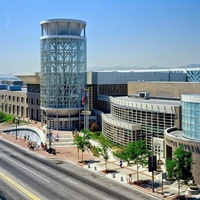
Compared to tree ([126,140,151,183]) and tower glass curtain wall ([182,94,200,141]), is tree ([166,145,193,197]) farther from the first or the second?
tower glass curtain wall ([182,94,200,141])

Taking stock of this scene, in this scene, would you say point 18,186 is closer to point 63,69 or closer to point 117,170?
point 117,170

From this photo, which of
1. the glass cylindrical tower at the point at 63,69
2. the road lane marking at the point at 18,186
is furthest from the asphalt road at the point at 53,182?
the glass cylindrical tower at the point at 63,69

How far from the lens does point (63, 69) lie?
85812 mm

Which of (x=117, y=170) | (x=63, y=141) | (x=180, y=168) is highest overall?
(x=180, y=168)

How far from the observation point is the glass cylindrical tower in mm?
85375

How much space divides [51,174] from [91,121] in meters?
40.5

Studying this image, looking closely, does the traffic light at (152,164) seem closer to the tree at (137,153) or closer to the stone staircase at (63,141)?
the tree at (137,153)

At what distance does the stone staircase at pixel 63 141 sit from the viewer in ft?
232

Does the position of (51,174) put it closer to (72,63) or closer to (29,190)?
(29,190)

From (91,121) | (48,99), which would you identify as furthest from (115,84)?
(48,99)

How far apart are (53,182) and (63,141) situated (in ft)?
99.1

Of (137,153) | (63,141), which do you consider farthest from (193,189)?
(63,141)

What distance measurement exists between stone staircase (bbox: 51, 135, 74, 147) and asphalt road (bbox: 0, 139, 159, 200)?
486 inches

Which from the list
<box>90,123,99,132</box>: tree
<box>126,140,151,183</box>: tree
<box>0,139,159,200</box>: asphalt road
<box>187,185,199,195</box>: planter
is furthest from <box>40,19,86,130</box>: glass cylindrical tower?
<box>187,185,199,195</box>: planter
